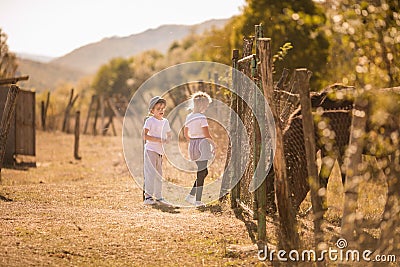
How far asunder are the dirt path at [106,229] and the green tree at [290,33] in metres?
7.74

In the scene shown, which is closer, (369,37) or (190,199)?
(369,37)

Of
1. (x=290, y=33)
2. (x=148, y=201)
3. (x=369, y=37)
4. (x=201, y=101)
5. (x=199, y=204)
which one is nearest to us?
(x=369, y=37)

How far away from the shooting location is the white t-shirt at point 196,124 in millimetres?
→ 10320

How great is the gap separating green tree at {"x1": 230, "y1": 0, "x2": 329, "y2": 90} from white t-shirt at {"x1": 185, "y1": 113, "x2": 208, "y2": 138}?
7.12m

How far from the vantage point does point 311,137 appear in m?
6.23

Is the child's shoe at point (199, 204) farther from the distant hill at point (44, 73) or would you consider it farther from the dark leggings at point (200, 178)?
the distant hill at point (44, 73)

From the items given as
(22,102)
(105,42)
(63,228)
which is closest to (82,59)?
(105,42)

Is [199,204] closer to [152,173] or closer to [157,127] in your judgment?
[152,173]

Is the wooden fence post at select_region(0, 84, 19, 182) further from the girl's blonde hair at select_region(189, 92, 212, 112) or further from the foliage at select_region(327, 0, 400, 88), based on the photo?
the foliage at select_region(327, 0, 400, 88)

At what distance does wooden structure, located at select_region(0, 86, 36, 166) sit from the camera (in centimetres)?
1670

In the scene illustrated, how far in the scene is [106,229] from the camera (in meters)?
8.19

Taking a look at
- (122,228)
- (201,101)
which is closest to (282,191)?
(122,228)

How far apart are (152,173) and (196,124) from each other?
111 centimetres

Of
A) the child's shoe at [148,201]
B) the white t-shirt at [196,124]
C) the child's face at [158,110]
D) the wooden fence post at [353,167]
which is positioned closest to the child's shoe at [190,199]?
the child's shoe at [148,201]
